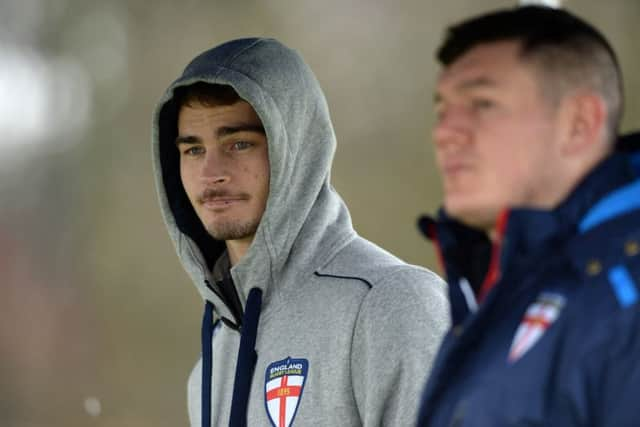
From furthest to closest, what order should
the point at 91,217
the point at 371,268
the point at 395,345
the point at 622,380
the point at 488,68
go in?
the point at 91,217
the point at 371,268
the point at 395,345
the point at 488,68
the point at 622,380

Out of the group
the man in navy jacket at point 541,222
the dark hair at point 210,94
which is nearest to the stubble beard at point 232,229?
the dark hair at point 210,94

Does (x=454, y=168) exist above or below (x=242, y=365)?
above

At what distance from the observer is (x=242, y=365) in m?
1.86

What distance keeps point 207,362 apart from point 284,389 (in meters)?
0.26

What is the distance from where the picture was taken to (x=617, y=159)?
1.13 m

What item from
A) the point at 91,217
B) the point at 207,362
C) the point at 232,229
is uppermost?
the point at 232,229

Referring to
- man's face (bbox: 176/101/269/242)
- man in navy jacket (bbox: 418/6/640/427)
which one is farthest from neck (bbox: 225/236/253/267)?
man in navy jacket (bbox: 418/6/640/427)

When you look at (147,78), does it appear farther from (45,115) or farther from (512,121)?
(512,121)

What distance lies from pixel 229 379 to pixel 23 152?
11.8 feet

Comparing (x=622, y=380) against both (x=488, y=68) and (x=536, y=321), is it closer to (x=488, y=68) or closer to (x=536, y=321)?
(x=536, y=321)

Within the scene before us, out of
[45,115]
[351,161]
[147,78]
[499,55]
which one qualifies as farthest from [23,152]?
[499,55]

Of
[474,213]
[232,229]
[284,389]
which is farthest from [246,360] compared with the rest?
[474,213]

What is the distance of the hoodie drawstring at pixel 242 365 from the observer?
1.84 m

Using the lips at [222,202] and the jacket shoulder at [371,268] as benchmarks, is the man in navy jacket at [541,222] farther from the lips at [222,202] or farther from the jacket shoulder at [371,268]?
the lips at [222,202]
